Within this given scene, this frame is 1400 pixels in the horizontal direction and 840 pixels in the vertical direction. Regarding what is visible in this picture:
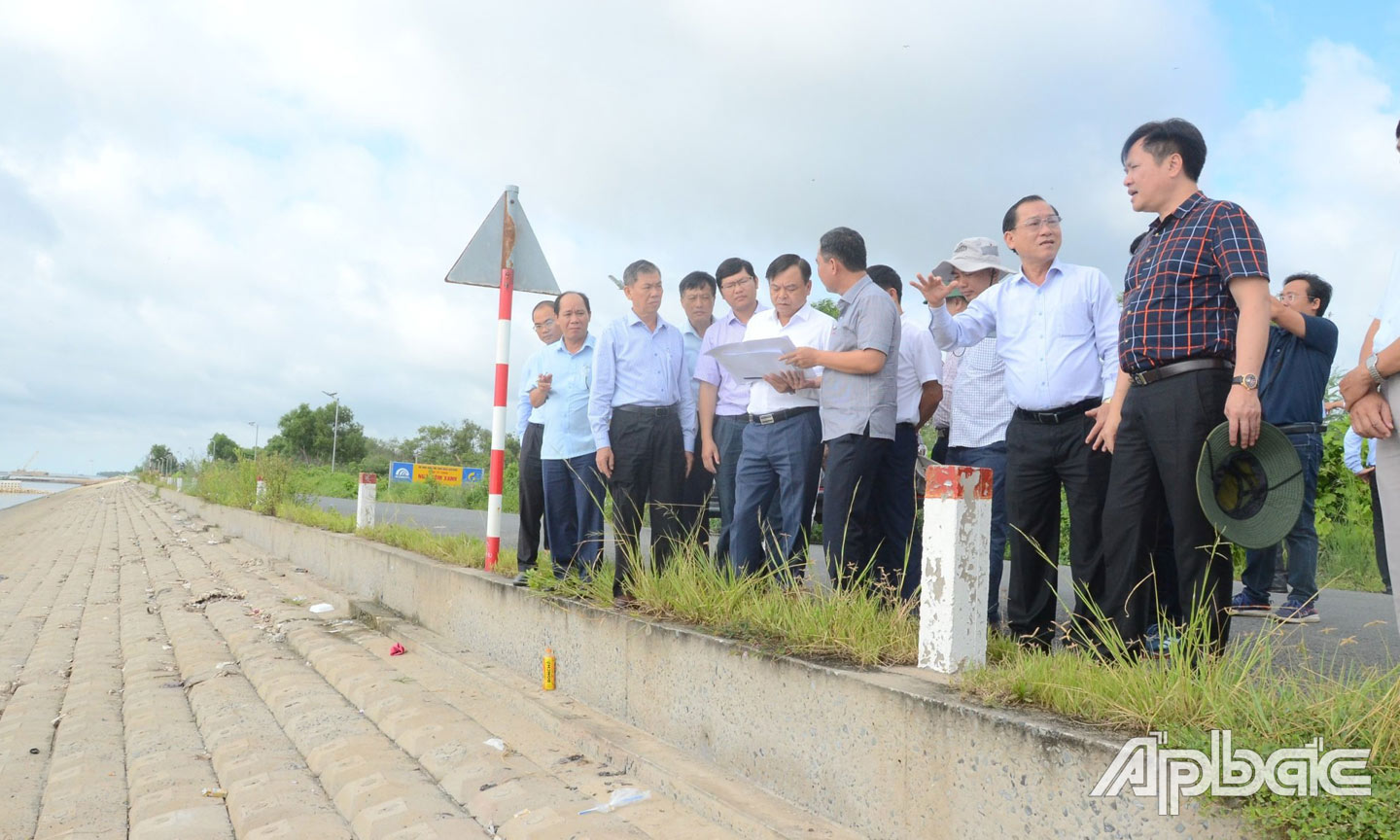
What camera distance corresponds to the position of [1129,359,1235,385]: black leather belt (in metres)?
2.97

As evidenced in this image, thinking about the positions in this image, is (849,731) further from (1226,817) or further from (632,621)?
(632,621)

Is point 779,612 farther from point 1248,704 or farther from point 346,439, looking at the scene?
point 346,439

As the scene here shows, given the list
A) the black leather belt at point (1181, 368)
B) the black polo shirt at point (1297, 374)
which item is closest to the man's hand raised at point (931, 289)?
the black leather belt at point (1181, 368)

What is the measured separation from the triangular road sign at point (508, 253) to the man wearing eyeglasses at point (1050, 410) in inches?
134

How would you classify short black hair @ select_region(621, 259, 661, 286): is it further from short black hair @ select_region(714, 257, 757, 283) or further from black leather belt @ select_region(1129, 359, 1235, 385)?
black leather belt @ select_region(1129, 359, 1235, 385)

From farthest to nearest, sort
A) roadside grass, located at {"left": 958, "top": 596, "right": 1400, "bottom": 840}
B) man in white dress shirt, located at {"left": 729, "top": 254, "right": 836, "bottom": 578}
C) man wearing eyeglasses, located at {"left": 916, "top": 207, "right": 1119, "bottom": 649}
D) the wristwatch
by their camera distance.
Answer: man in white dress shirt, located at {"left": 729, "top": 254, "right": 836, "bottom": 578} < man wearing eyeglasses, located at {"left": 916, "top": 207, "right": 1119, "bottom": 649} < the wristwatch < roadside grass, located at {"left": 958, "top": 596, "right": 1400, "bottom": 840}

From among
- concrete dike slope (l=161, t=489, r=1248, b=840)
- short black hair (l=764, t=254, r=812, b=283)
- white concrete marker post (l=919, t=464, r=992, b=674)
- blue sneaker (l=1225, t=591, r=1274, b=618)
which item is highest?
short black hair (l=764, t=254, r=812, b=283)

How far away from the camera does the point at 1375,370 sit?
2.46m

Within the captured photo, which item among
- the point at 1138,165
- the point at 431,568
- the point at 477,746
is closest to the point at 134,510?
the point at 431,568

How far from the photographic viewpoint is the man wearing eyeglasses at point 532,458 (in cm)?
623

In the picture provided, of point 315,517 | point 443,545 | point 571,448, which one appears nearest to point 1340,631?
point 571,448

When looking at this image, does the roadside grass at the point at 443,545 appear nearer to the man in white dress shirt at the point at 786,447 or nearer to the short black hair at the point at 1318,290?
the man in white dress shirt at the point at 786,447

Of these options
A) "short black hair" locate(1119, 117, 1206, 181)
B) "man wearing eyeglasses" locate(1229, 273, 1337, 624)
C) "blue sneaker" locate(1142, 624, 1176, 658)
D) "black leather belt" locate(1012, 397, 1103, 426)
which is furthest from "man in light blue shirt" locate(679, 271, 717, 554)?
"man wearing eyeglasses" locate(1229, 273, 1337, 624)

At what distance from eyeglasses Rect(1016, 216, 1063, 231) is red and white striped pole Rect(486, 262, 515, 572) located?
334 cm
